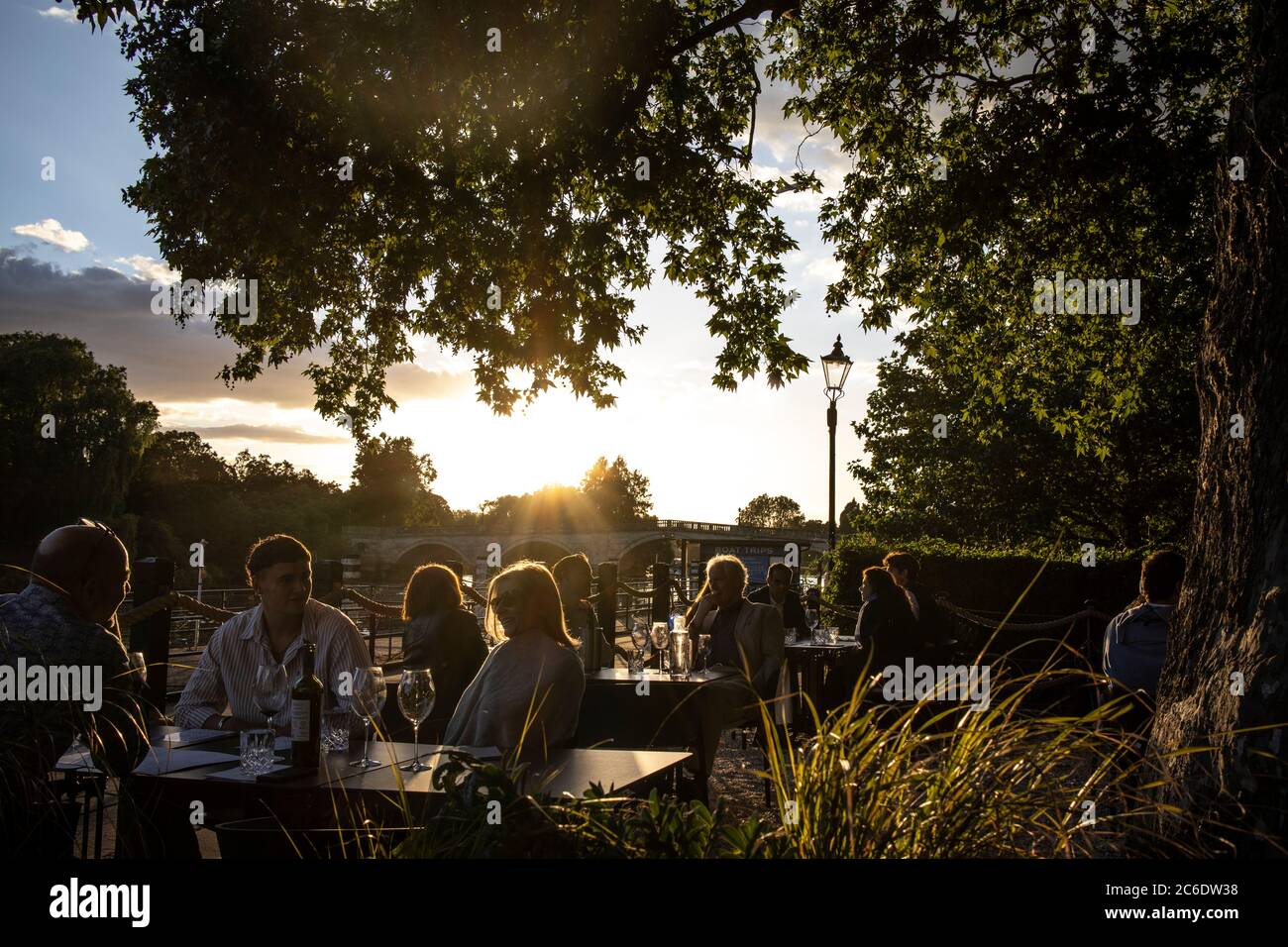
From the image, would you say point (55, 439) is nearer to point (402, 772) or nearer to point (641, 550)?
point (641, 550)

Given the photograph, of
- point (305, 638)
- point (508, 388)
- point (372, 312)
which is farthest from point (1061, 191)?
point (305, 638)

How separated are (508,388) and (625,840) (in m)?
9.25

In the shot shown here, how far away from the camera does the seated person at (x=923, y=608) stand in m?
8.56

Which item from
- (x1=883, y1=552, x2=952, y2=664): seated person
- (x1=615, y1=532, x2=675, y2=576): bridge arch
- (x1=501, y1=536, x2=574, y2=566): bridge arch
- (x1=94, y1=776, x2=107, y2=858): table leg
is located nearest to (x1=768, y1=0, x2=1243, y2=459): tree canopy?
(x1=883, y1=552, x2=952, y2=664): seated person

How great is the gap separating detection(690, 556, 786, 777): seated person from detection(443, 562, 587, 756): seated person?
154 cm

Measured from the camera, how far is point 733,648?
269 inches

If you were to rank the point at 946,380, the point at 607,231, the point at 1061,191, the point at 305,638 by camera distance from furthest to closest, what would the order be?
the point at 946,380 < the point at 1061,191 < the point at 607,231 < the point at 305,638

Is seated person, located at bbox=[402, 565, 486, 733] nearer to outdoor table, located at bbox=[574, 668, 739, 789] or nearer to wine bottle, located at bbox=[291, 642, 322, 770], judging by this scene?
outdoor table, located at bbox=[574, 668, 739, 789]

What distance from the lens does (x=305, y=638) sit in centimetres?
443

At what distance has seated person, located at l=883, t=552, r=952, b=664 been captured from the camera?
8.56 metres

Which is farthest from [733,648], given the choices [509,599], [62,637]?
[62,637]
